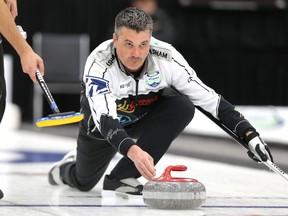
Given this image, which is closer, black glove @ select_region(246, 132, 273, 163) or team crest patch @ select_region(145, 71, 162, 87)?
black glove @ select_region(246, 132, 273, 163)

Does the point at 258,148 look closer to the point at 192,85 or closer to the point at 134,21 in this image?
the point at 192,85

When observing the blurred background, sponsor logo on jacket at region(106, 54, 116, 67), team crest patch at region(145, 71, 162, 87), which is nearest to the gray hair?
sponsor logo on jacket at region(106, 54, 116, 67)

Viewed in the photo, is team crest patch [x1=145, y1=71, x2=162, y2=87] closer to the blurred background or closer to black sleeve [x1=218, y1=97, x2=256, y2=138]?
black sleeve [x1=218, y1=97, x2=256, y2=138]

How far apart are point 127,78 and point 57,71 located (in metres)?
6.34

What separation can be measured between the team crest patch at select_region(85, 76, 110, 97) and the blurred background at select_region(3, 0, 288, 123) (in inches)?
277

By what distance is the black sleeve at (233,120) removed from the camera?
3543mm

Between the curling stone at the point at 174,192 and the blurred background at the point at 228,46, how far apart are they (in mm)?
7369

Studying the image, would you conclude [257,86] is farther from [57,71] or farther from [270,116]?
[270,116]

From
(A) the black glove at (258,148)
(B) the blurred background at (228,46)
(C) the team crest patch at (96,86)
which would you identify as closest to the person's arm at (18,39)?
(C) the team crest patch at (96,86)

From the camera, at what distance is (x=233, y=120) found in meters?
3.59

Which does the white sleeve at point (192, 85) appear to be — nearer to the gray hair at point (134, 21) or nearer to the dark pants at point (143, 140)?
the dark pants at point (143, 140)

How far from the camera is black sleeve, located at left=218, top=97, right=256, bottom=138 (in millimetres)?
3543

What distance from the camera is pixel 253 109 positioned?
7660 millimetres

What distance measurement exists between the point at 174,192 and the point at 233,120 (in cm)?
54
